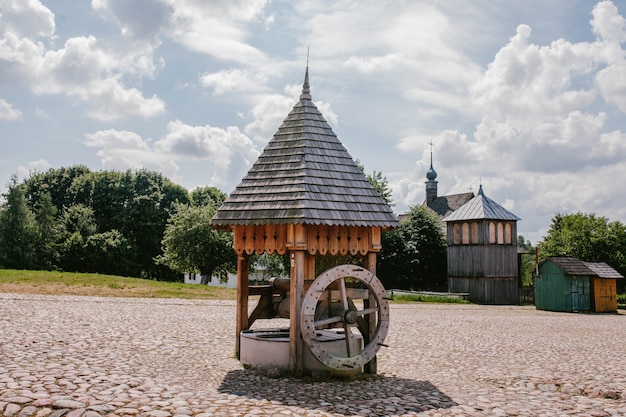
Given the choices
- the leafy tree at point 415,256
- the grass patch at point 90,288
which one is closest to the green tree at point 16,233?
the grass patch at point 90,288

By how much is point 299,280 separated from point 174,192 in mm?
52080

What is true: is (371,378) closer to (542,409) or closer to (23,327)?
(542,409)

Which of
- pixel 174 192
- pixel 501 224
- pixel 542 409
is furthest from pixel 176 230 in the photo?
pixel 542 409

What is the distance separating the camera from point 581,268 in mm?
32188

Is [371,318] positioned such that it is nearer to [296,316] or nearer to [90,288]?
[296,316]

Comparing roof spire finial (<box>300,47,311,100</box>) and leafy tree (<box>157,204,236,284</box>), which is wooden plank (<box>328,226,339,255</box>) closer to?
roof spire finial (<box>300,47,311,100</box>)

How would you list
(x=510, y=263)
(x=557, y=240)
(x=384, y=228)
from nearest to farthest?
(x=384, y=228)
(x=510, y=263)
(x=557, y=240)

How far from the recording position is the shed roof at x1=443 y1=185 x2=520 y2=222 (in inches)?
1508

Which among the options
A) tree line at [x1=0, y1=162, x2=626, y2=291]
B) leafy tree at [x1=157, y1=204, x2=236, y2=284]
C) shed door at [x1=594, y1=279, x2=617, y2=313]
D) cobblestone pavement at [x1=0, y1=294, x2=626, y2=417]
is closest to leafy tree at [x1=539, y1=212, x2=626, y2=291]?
tree line at [x1=0, y1=162, x2=626, y2=291]

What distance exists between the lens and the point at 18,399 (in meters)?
7.14

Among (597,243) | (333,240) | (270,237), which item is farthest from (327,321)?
(597,243)

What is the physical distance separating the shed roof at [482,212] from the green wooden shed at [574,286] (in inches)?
232

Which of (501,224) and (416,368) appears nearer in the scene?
(416,368)

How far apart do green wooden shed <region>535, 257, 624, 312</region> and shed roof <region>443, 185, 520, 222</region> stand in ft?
19.4
